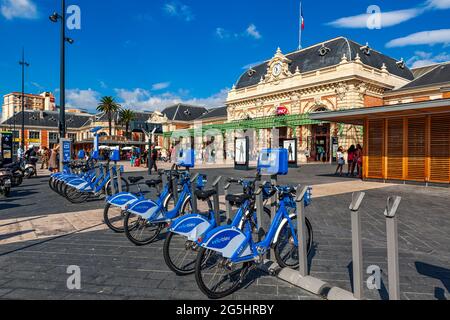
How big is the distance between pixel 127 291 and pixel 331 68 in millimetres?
36358

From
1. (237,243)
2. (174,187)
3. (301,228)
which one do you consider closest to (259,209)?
(301,228)

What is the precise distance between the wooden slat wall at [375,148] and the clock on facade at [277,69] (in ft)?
95.7

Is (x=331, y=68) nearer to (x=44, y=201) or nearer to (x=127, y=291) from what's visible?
(x=44, y=201)

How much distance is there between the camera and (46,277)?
3570mm

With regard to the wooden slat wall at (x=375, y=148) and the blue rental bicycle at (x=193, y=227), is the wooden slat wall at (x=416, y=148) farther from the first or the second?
the blue rental bicycle at (x=193, y=227)

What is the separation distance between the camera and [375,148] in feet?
44.8

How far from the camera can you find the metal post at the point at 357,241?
282 cm

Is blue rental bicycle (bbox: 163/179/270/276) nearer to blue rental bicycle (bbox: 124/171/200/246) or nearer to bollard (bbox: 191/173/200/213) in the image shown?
blue rental bicycle (bbox: 124/171/200/246)

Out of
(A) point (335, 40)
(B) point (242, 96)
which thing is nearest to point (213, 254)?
(A) point (335, 40)

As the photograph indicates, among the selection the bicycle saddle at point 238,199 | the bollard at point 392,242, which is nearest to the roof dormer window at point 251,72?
the bicycle saddle at point 238,199

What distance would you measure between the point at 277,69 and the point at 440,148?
105 feet

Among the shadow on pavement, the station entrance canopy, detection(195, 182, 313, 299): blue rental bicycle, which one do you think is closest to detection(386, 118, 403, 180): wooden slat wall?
the station entrance canopy

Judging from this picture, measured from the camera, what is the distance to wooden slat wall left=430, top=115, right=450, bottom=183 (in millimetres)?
11578
